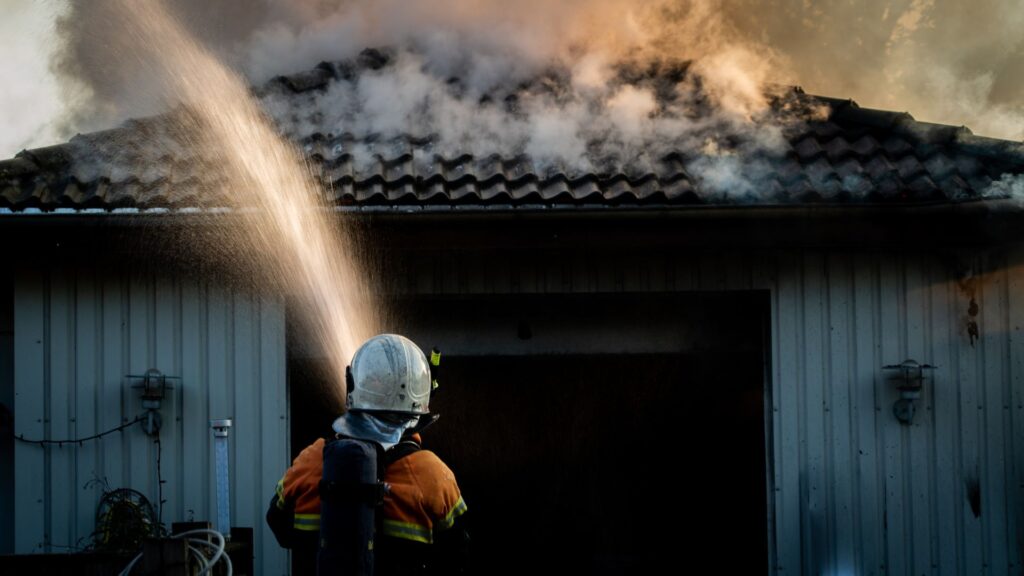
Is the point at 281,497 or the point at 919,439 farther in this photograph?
the point at 919,439

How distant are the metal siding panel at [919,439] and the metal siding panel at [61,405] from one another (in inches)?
213

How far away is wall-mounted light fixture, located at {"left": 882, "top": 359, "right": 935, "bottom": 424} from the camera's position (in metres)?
7.10

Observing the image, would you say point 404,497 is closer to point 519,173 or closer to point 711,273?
point 519,173

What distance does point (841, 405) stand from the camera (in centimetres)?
720

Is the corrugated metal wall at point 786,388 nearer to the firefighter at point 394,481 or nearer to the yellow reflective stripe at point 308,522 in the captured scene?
the firefighter at point 394,481

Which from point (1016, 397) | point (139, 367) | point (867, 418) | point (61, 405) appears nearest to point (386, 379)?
point (139, 367)

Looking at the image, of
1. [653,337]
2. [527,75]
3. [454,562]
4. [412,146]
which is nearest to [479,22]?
[527,75]

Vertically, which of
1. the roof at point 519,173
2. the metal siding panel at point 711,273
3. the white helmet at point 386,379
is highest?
the roof at point 519,173

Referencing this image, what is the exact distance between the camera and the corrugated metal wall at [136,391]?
702 centimetres

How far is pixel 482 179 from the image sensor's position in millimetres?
7066

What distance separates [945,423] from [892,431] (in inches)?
13.9

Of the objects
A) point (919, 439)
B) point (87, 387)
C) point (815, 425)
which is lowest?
point (919, 439)

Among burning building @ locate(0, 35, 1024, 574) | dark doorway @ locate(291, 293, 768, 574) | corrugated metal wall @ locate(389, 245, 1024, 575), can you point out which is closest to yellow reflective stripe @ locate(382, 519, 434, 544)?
burning building @ locate(0, 35, 1024, 574)

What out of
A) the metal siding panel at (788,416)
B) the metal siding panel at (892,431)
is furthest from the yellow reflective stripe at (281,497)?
the metal siding panel at (892,431)
